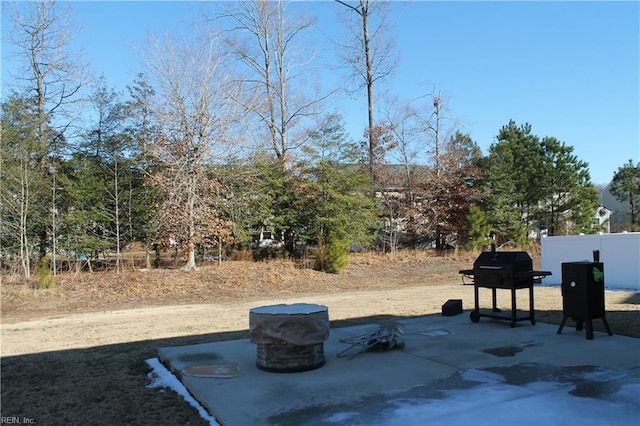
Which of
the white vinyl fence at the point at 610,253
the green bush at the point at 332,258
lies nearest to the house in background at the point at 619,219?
the white vinyl fence at the point at 610,253

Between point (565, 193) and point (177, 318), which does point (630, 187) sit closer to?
point (565, 193)

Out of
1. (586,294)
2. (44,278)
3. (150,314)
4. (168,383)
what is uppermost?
(586,294)

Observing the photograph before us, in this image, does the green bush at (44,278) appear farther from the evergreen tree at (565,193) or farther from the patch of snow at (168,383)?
the evergreen tree at (565,193)

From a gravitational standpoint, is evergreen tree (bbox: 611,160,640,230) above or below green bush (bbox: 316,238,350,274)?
above

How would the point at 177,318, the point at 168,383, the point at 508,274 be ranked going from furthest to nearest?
1. the point at 177,318
2. the point at 508,274
3. the point at 168,383

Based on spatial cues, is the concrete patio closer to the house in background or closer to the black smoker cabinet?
the black smoker cabinet

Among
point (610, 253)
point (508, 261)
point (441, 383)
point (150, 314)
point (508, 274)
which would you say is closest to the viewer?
point (441, 383)

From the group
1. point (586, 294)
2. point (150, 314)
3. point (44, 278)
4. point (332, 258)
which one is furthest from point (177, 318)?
point (332, 258)

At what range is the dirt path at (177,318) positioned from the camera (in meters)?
7.89

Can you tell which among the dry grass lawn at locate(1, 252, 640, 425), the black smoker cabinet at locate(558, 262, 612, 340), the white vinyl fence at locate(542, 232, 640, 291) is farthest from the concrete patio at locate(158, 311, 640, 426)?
the white vinyl fence at locate(542, 232, 640, 291)

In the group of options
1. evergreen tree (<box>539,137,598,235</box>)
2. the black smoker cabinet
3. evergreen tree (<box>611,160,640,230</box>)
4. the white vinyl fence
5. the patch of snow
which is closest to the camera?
the patch of snow

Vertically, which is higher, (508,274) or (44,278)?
(508,274)

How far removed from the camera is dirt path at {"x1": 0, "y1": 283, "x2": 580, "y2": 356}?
25.9ft

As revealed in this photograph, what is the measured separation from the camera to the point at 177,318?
10031mm
